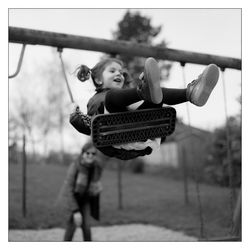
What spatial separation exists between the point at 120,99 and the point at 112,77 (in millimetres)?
467

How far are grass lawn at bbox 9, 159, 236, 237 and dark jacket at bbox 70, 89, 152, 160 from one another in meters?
4.58

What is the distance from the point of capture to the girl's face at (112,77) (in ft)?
9.12

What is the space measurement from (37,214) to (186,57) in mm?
5157

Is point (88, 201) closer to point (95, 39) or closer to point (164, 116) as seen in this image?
point (95, 39)

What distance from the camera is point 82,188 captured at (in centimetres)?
509

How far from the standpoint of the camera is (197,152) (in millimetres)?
12156

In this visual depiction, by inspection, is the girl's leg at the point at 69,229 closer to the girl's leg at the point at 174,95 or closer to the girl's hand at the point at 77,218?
the girl's hand at the point at 77,218

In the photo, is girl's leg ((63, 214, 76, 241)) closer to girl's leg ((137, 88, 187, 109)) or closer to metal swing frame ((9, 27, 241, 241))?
metal swing frame ((9, 27, 241, 241))

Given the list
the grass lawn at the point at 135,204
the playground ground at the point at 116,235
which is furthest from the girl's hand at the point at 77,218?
the grass lawn at the point at 135,204

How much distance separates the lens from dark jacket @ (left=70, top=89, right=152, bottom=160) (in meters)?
2.56

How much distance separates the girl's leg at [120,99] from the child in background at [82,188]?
2.75m

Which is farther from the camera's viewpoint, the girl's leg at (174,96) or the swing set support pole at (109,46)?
the swing set support pole at (109,46)

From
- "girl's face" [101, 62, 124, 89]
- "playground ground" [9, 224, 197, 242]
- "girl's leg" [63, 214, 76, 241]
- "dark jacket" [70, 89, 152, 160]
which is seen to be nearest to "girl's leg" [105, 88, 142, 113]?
"dark jacket" [70, 89, 152, 160]
